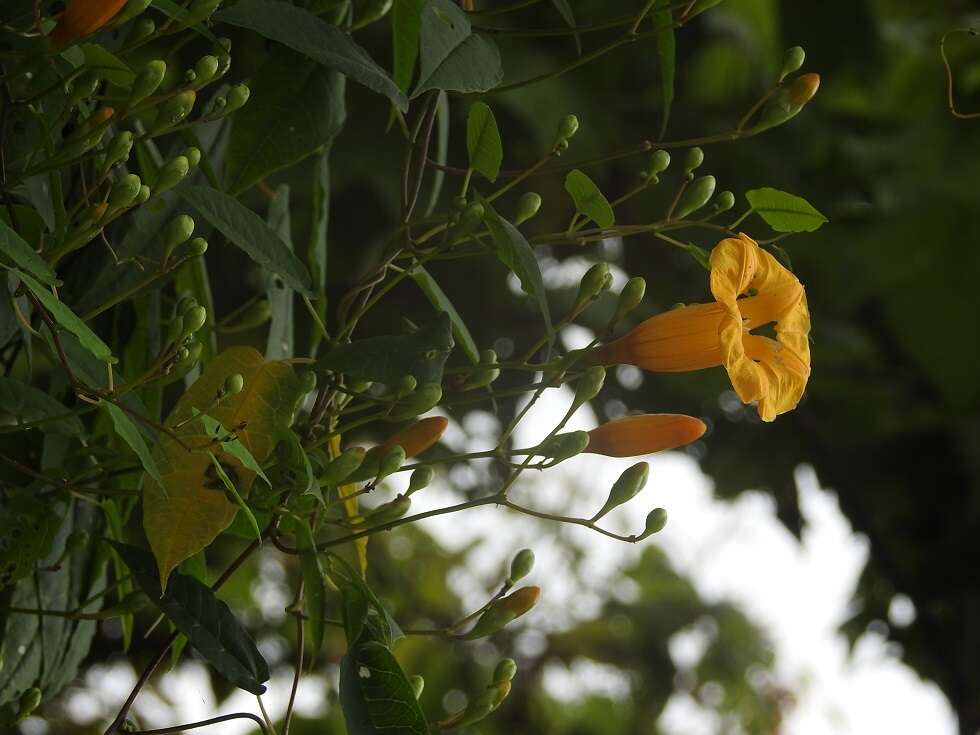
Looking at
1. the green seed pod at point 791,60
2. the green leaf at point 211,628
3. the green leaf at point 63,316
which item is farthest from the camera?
the green seed pod at point 791,60

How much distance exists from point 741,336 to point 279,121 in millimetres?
249

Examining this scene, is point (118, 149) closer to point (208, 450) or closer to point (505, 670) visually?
point (208, 450)

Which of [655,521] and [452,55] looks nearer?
[452,55]

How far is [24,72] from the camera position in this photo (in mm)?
507

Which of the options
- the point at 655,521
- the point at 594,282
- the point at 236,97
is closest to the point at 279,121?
the point at 236,97

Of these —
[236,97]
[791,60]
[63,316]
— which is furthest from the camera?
[791,60]

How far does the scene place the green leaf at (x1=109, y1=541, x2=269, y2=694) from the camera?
0.50m

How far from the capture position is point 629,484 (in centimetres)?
59

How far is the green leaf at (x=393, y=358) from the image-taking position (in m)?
0.48

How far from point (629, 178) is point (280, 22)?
4.22 feet

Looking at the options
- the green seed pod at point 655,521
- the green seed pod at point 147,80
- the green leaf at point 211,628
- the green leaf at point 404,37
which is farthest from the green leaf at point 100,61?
the green seed pod at point 655,521

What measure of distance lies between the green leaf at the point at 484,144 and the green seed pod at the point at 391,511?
16 cm

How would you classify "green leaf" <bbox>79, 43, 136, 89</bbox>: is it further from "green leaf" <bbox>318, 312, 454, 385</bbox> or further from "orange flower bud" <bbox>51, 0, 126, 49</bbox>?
"green leaf" <bbox>318, 312, 454, 385</bbox>

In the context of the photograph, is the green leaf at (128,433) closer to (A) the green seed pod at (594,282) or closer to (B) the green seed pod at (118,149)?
(B) the green seed pod at (118,149)
